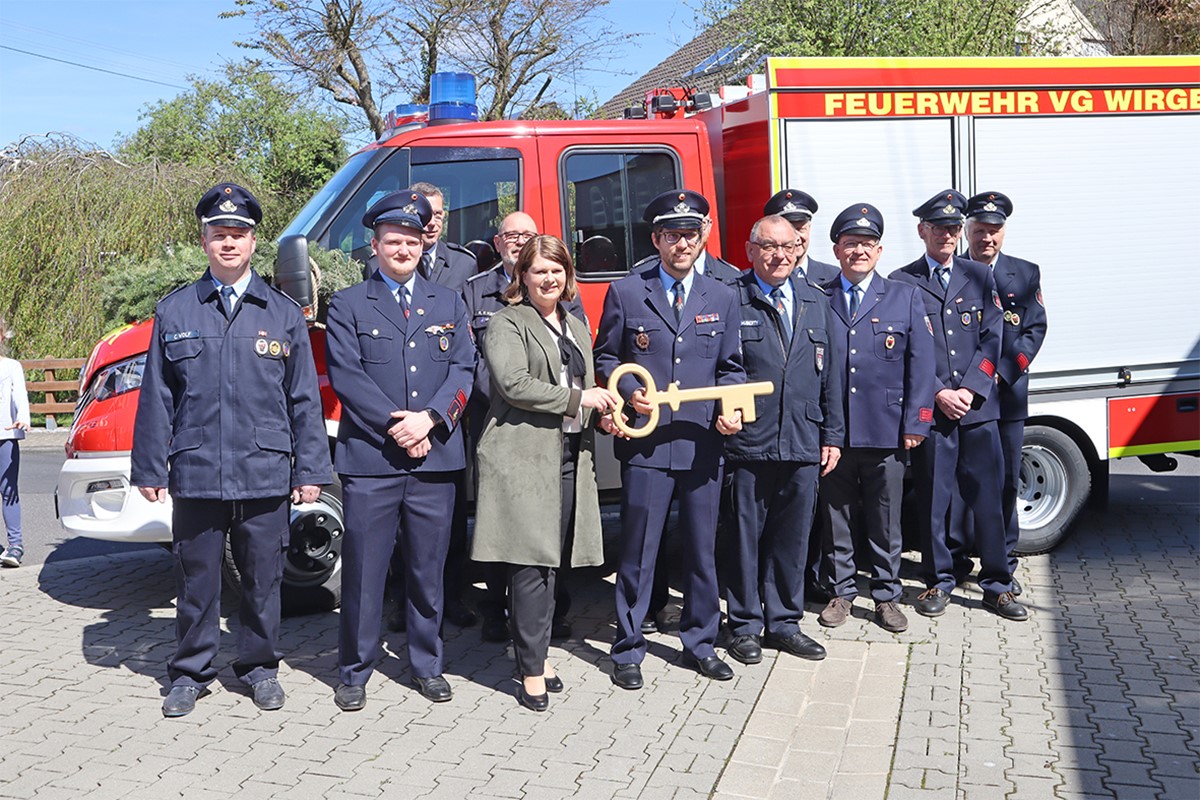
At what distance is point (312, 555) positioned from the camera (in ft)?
19.6

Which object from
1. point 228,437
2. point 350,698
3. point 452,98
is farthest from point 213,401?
point 452,98

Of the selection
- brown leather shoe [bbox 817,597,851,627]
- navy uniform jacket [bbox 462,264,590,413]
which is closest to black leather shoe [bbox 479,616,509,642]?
navy uniform jacket [bbox 462,264,590,413]

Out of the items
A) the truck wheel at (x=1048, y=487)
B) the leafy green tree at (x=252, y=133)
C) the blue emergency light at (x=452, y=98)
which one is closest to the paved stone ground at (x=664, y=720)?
the truck wheel at (x=1048, y=487)

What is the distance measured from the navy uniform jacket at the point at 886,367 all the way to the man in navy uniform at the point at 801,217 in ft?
0.87

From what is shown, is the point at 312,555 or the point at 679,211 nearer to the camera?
the point at 679,211

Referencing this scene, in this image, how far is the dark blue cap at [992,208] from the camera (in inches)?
237

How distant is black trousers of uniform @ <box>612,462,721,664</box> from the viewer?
16.6 feet

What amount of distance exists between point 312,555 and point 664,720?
220 cm

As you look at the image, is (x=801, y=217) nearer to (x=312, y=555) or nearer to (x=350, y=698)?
(x=312, y=555)

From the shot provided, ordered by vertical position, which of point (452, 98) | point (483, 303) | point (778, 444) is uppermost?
point (452, 98)

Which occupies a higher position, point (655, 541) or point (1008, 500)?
point (655, 541)

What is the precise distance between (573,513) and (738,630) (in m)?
1.00

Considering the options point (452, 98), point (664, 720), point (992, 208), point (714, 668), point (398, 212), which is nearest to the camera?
point (664, 720)

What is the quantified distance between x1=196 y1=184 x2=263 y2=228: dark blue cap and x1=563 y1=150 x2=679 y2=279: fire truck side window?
1.84 m
